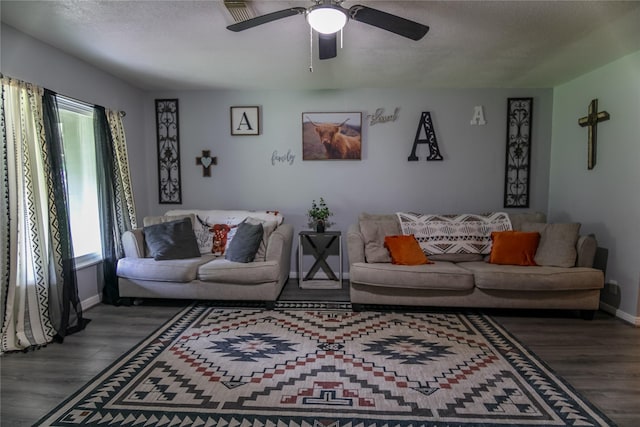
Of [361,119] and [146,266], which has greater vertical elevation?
[361,119]

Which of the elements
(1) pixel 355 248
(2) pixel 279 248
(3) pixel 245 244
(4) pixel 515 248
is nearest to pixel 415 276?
(1) pixel 355 248

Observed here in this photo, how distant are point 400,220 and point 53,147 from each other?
3.19 m

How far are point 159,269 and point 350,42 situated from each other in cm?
260

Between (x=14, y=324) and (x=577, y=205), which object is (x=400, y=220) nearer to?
(x=577, y=205)

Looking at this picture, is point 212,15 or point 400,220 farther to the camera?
point 400,220

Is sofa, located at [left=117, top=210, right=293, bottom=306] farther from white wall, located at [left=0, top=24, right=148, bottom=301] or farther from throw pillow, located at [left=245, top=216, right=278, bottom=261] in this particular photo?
white wall, located at [left=0, top=24, right=148, bottom=301]

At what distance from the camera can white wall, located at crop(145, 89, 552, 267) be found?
4273 millimetres

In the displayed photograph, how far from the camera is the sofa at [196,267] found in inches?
132

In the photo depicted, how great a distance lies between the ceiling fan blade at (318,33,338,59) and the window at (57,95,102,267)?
2366 mm

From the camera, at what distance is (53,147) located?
286 cm

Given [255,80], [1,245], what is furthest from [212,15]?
[1,245]

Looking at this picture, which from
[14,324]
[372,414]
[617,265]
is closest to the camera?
[372,414]

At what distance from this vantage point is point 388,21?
6.51 ft

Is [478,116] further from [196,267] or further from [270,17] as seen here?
[196,267]
